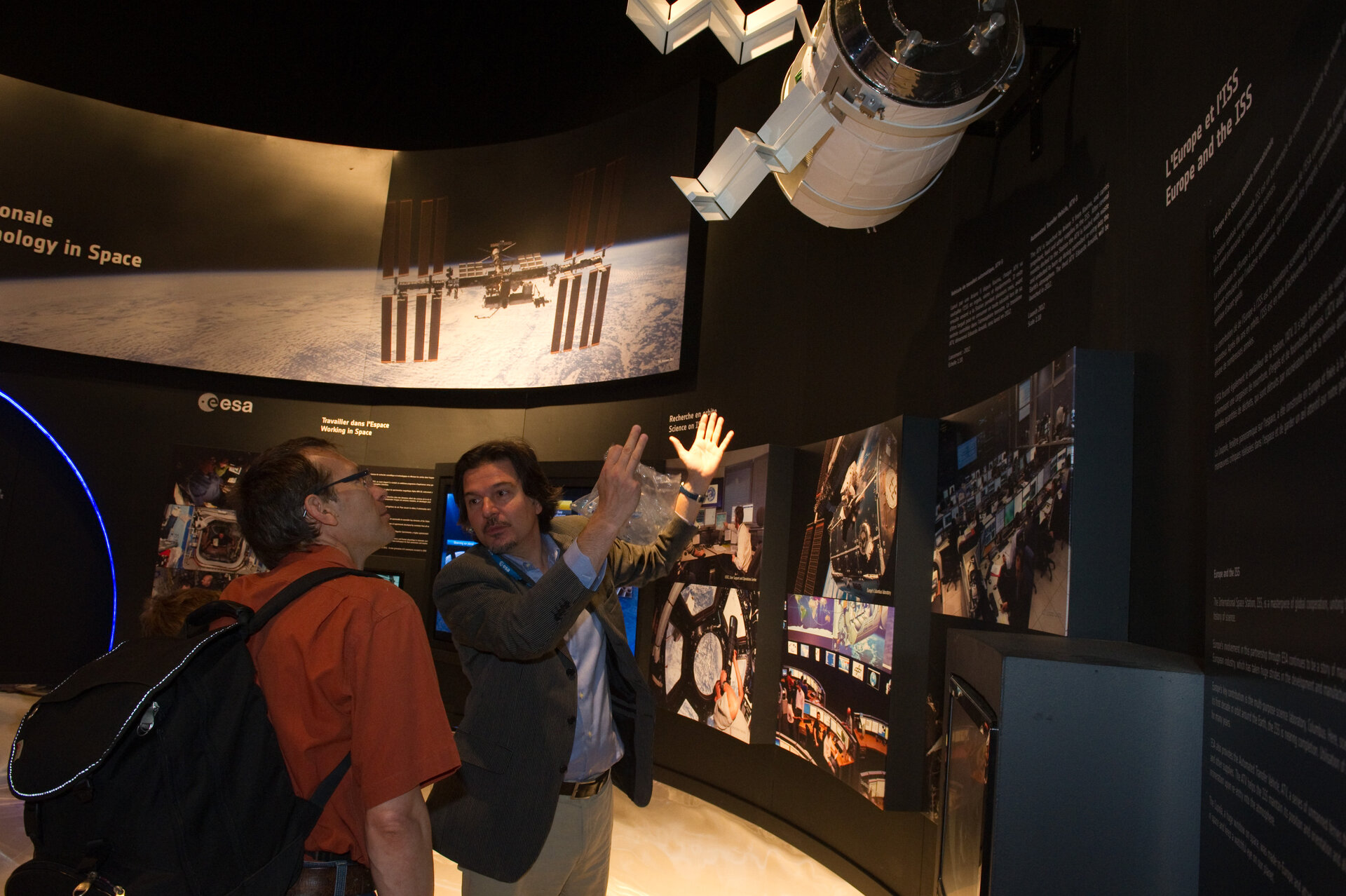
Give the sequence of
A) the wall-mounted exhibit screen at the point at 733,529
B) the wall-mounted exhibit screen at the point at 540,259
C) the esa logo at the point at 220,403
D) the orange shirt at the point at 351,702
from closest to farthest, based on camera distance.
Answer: the orange shirt at the point at 351,702, the wall-mounted exhibit screen at the point at 733,529, the wall-mounted exhibit screen at the point at 540,259, the esa logo at the point at 220,403

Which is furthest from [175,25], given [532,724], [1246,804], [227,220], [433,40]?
[1246,804]

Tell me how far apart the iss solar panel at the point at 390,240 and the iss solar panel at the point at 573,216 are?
1670 mm

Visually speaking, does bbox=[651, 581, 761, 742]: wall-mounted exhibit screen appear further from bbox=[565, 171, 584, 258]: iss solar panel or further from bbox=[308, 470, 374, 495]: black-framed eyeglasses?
bbox=[565, 171, 584, 258]: iss solar panel

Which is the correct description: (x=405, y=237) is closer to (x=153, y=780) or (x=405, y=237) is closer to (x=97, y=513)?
(x=97, y=513)

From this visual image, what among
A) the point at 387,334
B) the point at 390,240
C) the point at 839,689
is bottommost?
the point at 839,689

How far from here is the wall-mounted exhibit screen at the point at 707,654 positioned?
3838 mm

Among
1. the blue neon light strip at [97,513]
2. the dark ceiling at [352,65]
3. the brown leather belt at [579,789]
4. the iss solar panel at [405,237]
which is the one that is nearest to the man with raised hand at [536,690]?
the brown leather belt at [579,789]

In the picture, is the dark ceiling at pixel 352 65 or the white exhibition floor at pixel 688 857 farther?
the dark ceiling at pixel 352 65

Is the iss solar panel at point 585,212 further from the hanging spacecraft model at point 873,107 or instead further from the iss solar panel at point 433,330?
the hanging spacecraft model at point 873,107

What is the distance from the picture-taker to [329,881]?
4.56 ft

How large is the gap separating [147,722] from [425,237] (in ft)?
19.7

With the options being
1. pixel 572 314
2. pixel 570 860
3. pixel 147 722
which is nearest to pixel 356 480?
pixel 147 722

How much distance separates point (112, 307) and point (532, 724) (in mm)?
6074

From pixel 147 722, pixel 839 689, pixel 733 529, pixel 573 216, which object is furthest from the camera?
pixel 573 216
